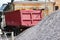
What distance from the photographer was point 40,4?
27.5m

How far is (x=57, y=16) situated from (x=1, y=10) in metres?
17.3

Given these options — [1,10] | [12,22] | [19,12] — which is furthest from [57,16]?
[1,10]

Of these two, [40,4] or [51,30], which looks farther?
[40,4]

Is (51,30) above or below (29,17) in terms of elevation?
above

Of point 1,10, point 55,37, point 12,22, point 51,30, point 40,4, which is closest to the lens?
point 55,37

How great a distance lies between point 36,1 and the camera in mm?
28266

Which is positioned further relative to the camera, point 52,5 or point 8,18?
point 52,5

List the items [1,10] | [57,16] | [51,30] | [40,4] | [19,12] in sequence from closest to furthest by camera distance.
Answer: [51,30], [57,16], [19,12], [1,10], [40,4]

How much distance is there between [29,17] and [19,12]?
3.60 feet

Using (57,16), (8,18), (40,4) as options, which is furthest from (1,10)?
(57,16)

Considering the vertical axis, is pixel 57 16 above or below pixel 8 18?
above

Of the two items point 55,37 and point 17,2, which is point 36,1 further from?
point 55,37

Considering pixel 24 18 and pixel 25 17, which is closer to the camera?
pixel 24 18

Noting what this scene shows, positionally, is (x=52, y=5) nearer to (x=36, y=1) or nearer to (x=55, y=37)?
(x=36, y=1)
